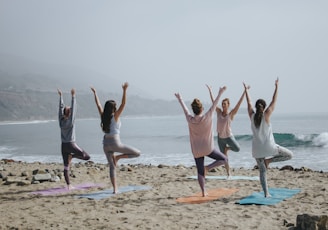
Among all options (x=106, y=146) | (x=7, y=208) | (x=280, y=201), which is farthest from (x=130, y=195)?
(x=280, y=201)

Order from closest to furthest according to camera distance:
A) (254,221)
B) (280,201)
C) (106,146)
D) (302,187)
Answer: (254,221)
(280,201)
(106,146)
(302,187)

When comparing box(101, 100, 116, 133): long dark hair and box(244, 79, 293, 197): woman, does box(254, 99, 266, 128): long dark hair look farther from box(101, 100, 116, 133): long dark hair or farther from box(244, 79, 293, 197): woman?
box(101, 100, 116, 133): long dark hair

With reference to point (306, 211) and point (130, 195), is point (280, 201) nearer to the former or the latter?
point (306, 211)

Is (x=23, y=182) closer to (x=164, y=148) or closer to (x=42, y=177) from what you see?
(x=42, y=177)

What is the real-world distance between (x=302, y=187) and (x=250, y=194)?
5.26 feet

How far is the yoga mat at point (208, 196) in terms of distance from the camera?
7.47m

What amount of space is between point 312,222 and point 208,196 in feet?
10.1

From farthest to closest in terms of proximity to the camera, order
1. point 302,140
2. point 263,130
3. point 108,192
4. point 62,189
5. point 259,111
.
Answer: point 302,140, point 62,189, point 108,192, point 263,130, point 259,111

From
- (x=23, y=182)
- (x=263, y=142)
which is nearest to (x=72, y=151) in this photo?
(x=23, y=182)

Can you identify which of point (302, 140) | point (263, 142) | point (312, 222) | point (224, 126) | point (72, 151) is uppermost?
point (224, 126)

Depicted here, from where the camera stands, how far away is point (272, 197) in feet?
24.5

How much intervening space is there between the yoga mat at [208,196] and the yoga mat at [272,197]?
25.1 inches

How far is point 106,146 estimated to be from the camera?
26.0ft

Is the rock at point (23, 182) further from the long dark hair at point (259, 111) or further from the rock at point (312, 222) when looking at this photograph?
the rock at point (312, 222)
